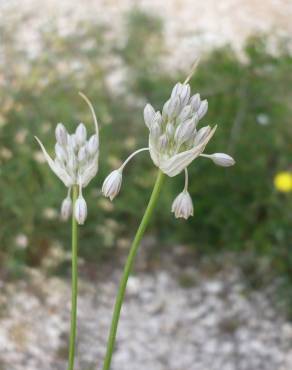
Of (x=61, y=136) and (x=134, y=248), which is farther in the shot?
(x=61, y=136)

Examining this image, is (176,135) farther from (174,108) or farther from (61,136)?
(61,136)

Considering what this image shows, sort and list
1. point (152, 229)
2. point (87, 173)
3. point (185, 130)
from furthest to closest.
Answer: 1. point (152, 229)
2. point (87, 173)
3. point (185, 130)

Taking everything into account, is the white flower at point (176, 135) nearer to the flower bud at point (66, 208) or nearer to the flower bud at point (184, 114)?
the flower bud at point (184, 114)

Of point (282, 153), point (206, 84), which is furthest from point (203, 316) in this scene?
point (206, 84)

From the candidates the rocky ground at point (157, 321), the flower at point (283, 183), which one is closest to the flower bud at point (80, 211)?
the rocky ground at point (157, 321)

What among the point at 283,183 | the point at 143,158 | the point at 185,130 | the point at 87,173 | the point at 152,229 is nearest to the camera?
the point at 185,130

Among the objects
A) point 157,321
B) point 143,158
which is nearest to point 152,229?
point 143,158
